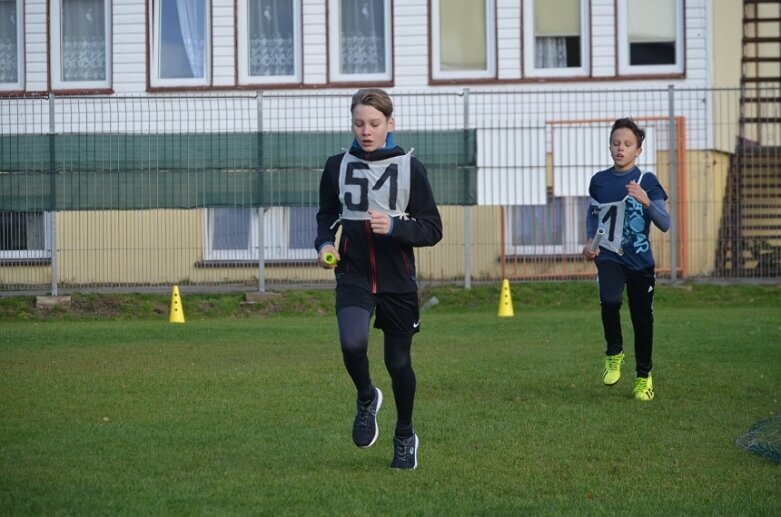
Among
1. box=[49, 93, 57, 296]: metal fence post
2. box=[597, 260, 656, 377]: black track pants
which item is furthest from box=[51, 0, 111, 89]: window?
box=[597, 260, 656, 377]: black track pants

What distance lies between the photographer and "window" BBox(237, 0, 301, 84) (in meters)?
25.5

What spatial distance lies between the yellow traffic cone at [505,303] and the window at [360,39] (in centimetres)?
690

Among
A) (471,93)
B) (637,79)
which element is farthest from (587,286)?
(637,79)

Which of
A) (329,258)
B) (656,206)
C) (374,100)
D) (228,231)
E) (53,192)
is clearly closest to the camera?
(329,258)

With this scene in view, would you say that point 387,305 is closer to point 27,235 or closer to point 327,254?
point 327,254

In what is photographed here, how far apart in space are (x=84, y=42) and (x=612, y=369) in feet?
56.7

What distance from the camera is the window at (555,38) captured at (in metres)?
24.9

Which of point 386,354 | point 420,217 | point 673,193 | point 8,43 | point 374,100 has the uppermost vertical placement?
point 8,43

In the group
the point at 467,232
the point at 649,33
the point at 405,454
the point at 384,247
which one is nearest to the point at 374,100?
the point at 384,247

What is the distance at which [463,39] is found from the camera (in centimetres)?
2512

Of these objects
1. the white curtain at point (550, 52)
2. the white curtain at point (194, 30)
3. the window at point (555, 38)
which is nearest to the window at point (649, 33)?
the window at point (555, 38)

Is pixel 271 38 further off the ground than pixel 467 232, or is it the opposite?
pixel 271 38

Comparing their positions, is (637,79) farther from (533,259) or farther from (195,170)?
(195,170)

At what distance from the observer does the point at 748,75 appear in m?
27.4
